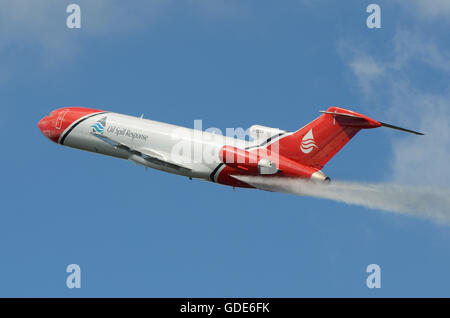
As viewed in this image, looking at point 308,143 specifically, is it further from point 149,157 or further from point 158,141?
point 149,157

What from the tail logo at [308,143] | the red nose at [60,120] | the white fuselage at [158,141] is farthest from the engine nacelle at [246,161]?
the red nose at [60,120]

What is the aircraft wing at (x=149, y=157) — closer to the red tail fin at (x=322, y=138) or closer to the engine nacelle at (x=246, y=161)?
the engine nacelle at (x=246, y=161)

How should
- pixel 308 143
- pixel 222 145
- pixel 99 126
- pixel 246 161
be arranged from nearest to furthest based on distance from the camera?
pixel 308 143
pixel 246 161
pixel 222 145
pixel 99 126

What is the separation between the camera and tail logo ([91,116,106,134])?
55250mm

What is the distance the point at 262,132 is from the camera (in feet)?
167

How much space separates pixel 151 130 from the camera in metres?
53.3

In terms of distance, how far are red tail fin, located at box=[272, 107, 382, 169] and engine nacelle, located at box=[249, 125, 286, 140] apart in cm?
83

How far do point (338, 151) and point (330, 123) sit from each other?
69.1 inches

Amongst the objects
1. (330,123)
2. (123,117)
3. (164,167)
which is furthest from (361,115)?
(123,117)

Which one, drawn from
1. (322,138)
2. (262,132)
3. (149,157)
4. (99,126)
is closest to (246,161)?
(262,132)

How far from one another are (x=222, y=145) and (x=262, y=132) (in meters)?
2.62

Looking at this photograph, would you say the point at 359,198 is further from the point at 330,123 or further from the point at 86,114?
the point at 86,114

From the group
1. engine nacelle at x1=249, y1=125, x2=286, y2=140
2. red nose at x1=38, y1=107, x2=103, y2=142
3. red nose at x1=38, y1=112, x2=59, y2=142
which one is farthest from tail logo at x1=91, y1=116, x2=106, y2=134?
engine nacelle at x1=249, y1=125, x2=286, y2=140

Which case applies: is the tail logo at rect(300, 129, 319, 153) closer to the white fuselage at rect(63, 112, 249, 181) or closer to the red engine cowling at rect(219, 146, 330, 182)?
the red engine cowling at rect(219, 146, 330, 182)
